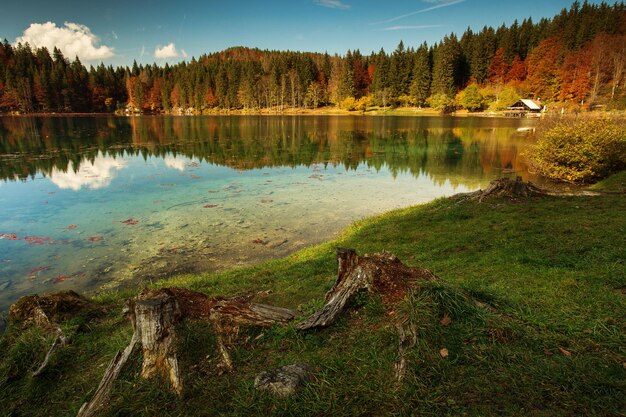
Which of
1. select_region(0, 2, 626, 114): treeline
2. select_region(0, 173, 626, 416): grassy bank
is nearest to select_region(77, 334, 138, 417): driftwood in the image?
select_region(0, 173, 626, 416): grassy bank

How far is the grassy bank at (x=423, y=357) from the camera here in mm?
3754

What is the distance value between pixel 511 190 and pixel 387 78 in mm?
116164

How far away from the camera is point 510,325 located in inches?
183

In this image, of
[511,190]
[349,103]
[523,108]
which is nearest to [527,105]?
[523,108]

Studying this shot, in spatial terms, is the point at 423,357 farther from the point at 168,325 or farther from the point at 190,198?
the point at 190,198

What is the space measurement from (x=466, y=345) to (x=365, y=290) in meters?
1.51

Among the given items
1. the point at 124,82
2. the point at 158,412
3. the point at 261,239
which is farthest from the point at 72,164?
the point at 124,82

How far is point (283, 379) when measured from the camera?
4.10 m

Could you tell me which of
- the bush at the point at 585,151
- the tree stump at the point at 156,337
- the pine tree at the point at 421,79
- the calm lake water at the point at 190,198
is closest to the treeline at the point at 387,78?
the pine tree at the point at 421,79

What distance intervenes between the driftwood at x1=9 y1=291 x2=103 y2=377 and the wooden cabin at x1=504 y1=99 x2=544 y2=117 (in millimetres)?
106428

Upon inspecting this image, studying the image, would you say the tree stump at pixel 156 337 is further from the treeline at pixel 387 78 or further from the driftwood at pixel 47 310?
the treeline at pixel 387 78

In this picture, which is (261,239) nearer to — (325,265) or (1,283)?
(325,265)

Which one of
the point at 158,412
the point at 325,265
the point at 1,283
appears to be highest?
the point at 158,412

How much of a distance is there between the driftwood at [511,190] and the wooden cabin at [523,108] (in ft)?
301
